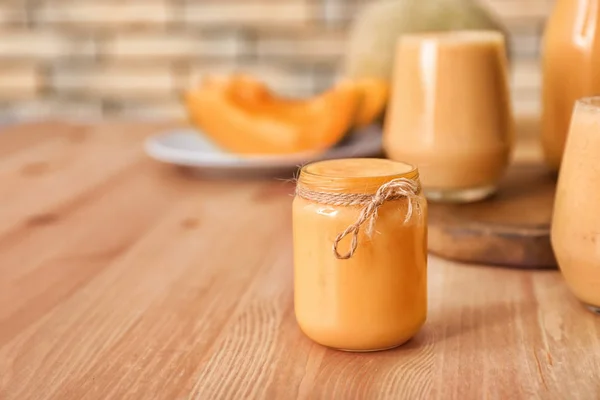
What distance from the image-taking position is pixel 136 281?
83 cm

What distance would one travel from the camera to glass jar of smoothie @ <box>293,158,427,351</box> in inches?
24.6

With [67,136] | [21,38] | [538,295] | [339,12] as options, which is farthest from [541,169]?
[21,38]

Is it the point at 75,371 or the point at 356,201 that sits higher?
the point at 356,201

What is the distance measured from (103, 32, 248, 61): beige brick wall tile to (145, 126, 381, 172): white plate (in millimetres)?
1076

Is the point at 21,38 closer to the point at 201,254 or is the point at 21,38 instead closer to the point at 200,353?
the point at 201,254

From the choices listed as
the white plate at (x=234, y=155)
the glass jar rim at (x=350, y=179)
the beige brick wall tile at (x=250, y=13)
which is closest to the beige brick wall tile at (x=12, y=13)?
the beige brick wall tile at (x=250, y=13)

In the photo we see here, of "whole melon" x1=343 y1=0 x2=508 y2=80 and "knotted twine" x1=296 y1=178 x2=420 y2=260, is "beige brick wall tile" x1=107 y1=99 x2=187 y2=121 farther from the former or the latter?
"knotted twine" x1=296 y1=178 x2=420 y2=260

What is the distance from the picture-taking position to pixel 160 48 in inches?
98.5

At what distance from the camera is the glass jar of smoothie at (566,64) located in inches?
35.4

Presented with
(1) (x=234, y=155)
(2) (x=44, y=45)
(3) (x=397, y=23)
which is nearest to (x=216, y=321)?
(1) (x=234, y=155)

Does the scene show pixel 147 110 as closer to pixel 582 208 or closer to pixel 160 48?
pixel 160 48

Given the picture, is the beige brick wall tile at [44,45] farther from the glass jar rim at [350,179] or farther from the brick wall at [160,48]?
the glass jar rim at [350,179]

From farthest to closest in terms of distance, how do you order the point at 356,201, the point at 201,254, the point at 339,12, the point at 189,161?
the point at 339,12, the point at 189,161, the point at 201,254, the point at 356,201

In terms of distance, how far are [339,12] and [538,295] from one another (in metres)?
1.72
